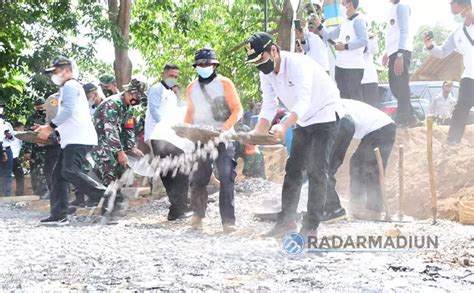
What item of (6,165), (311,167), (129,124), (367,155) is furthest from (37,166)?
(311,167)

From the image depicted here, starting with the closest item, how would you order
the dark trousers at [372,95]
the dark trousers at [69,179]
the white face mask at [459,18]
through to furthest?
the dark trousers at [69,179] → the white face mask at [459,18] → the dark trousers at [372,95]

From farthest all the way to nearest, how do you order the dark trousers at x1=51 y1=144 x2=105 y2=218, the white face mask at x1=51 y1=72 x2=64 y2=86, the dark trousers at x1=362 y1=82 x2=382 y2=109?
the dark trousers at x1=362 y1=82 x2=382 y2=109, the white face mask at x1=51 y1=72 x2=64 y2=86, the dark trousers at x1=51 y1=144 x2=105 y2=218

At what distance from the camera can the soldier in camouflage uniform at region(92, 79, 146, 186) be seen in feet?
25.5

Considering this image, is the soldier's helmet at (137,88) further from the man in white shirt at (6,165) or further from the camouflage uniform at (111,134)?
the man in white shirt at (6,165)

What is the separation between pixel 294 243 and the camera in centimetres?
537

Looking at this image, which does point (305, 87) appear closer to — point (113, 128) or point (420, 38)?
point (113, 128)

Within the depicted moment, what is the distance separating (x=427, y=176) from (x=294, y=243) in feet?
12.6

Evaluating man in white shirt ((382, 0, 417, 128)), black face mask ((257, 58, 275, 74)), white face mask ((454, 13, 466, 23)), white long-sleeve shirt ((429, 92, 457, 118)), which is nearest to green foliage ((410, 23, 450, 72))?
white long-sleeve shirt ((429, 92, 457, 118))

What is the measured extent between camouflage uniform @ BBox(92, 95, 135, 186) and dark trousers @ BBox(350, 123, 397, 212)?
105 inches

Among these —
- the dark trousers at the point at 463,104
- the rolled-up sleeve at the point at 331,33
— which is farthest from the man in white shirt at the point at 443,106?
the rolled-up sleeve at the point at 331,33

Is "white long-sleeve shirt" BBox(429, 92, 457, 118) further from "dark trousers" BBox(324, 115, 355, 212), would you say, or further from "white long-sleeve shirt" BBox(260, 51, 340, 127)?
"white long-sleeve shirt" BBox(260, 51, 340, 127)

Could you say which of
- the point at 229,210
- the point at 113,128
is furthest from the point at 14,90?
the point at 229,210

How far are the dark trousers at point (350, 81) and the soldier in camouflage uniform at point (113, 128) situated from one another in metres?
2.74

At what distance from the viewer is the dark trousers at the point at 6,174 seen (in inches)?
465
